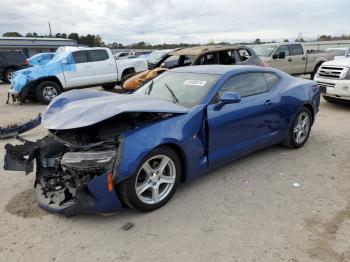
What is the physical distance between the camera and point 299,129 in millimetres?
5738

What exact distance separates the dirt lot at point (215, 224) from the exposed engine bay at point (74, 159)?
0.82 ft

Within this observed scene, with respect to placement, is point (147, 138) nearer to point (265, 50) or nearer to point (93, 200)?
point (93, 200)

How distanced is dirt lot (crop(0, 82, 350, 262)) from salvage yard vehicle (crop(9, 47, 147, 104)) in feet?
23.2

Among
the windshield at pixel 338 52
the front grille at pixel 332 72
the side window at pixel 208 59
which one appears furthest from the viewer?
the windshield at pixel 338 52

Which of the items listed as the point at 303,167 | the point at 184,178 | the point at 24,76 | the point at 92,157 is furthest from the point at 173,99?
the point at 24,76

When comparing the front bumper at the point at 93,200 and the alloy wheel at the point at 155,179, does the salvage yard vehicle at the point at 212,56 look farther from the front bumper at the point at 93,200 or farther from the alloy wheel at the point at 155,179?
the front bumper at the point at 93,200

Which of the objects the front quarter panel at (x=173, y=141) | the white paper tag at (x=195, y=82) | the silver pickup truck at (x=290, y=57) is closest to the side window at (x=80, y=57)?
the silver pickup truck at (x=290, y=57)

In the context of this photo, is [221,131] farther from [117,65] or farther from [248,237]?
[117,65]

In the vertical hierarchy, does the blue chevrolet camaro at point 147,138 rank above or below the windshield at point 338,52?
below

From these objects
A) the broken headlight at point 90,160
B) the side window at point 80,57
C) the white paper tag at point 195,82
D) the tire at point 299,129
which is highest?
the side window at point 80,57

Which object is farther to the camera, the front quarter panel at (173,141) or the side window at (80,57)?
the side window at (80,57)

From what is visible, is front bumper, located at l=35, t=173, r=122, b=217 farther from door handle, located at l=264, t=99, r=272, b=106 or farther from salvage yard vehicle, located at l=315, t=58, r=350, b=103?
salvage yard vehicle, located at l=315, t=58, r=350, b=103

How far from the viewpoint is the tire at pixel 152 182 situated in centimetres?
344

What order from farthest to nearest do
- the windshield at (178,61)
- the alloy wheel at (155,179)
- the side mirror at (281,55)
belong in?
the side mirror at (281,55), the windshield at (178,61), the alloy wheel at (155,179)
